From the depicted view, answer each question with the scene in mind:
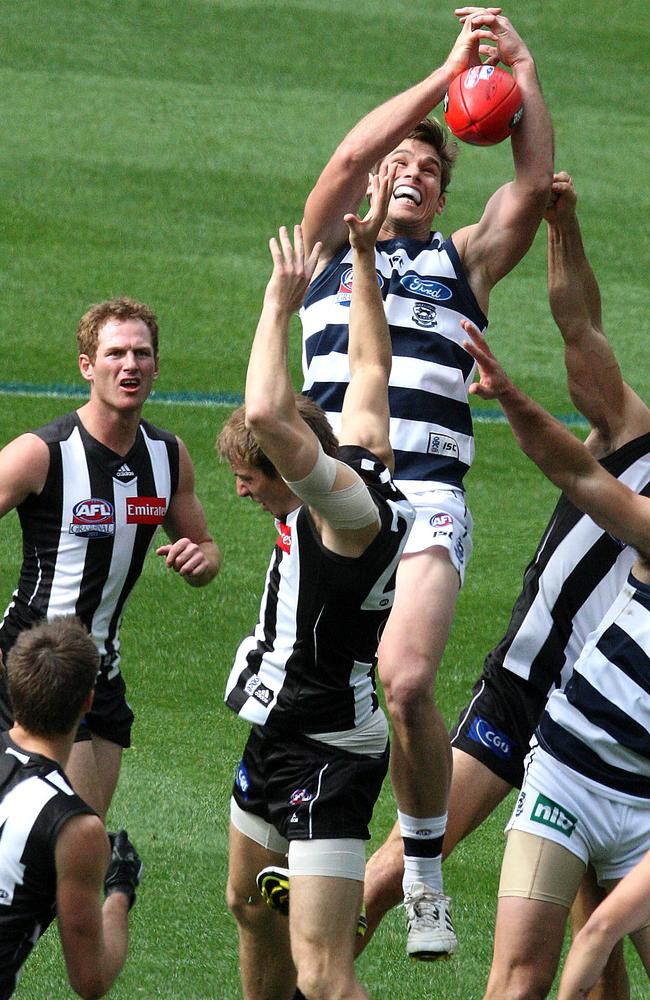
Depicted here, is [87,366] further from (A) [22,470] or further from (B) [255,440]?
(B) [255,440]

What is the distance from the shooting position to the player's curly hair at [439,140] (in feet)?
19.0

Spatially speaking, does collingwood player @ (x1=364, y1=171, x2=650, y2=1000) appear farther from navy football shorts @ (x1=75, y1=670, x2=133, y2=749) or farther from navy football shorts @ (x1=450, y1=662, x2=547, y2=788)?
navy football shorts @ (x1=75, y1=670, x2=133, y2=749)

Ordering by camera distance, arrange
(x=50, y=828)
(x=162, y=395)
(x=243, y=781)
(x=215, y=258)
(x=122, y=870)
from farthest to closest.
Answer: (x=215, y=258) < (x=162, y=395) < (x=243, y=781) < (x=122, y=870) < (x=50, y=828)

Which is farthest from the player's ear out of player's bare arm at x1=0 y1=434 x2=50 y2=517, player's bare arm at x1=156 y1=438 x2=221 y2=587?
player's bare arm at x1=156 y1=438 x2=221 y2=587

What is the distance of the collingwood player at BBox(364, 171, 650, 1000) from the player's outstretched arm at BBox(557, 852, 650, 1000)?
1.17 metres

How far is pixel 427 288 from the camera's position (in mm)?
5676

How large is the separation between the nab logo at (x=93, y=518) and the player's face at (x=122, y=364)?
36 centimetres

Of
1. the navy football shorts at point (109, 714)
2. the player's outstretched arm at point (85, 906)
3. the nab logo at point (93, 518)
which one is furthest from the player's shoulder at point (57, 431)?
the player's outstretched arm at point (85, 906)

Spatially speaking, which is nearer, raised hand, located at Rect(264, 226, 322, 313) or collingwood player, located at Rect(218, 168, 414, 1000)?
collingwood player, located at Rect(218, 168, 414, 1000)

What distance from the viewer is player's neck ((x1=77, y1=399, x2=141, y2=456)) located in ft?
17.8

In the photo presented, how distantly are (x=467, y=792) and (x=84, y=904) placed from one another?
206 cm

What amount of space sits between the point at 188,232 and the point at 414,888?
908cm

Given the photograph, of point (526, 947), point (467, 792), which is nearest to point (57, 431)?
point (467, 792)

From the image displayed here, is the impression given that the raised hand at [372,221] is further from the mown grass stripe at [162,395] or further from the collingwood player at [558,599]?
the mown grass stripe at [162,395]
